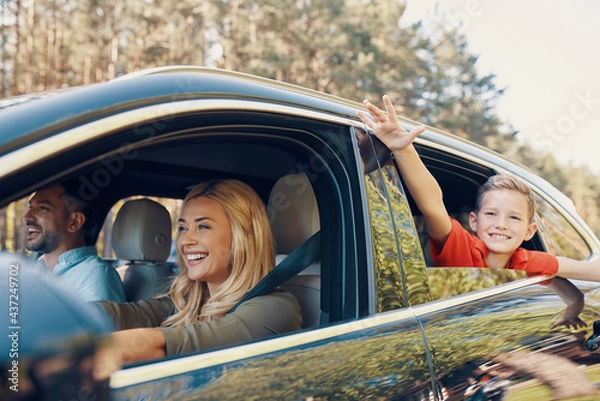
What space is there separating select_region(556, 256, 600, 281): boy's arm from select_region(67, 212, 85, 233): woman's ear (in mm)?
2221

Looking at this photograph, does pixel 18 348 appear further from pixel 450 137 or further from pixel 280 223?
pixel 450 137

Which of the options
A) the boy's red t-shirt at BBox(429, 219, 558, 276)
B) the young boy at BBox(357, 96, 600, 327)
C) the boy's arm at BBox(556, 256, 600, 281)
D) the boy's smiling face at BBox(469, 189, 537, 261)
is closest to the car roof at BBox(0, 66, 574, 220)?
the young boy at BBox(357, 96, 600, 327)

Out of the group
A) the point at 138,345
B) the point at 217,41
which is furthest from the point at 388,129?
the point at 217,41

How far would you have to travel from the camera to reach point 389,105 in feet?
7.43

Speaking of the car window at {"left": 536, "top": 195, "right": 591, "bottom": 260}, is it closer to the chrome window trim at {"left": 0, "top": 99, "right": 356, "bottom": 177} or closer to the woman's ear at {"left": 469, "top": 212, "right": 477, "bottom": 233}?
the woman's ear at {"left": 469, "top": 212, "right": 477, "bottom": 233}

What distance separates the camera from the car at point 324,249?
1.35 m

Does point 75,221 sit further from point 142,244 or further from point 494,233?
point 494,233

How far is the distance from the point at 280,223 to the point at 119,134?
1.30 metres

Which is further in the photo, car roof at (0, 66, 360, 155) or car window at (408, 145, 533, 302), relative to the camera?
car window at (408, 145, 533, 302)

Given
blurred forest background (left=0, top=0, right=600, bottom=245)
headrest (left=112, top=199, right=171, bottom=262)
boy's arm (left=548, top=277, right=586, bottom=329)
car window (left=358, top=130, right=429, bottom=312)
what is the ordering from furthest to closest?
1. blurred forest background (left=0, top=0, right=600, bottom=245)
2. headrest (left=112, top=199, right=171, bottom=262)
3. boy's arm (left=548, top=277, right=586, bottom=329)
4. car window (left=358, top=130, right=429, bottom=312)

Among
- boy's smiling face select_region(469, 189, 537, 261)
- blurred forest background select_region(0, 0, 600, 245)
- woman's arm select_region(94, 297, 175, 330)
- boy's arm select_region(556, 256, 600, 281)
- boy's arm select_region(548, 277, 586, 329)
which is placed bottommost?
boy's arm select_region(548, 277, 586, 329)

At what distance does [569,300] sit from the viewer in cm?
274

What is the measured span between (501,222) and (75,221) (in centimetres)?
201

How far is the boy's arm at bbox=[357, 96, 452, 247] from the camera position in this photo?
2324 millimetres
